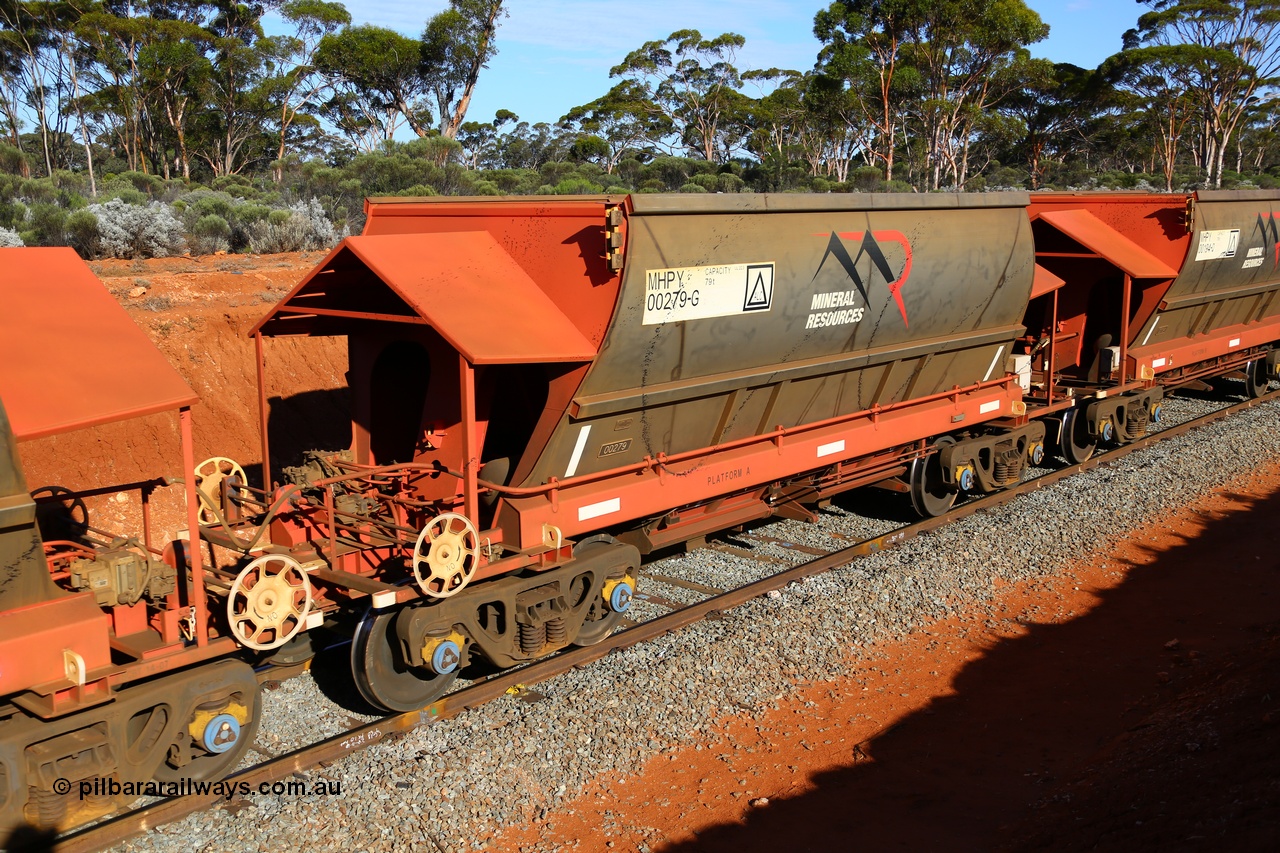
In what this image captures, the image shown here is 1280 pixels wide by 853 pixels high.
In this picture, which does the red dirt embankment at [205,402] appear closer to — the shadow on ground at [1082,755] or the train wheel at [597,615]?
the train wheel at [597,615]

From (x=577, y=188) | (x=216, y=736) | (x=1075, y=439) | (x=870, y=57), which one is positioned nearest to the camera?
(x=216, y=736)

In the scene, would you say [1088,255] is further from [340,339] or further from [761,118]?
[761,118]

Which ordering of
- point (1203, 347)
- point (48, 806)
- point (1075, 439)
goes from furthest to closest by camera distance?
point (1203, 347) < point (1075, 439) < point (48, 806)

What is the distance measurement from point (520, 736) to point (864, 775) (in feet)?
6.79

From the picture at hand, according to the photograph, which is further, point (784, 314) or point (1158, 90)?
point (1158, 90)

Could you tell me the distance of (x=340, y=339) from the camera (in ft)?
50.6

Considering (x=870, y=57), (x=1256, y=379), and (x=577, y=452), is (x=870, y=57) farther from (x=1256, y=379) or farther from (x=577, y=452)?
(x=577, y=452)

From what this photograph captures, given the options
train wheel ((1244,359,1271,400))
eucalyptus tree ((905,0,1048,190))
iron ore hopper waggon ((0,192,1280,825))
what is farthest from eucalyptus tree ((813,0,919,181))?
iron ore hopper waggon ((0,192,1280,825))

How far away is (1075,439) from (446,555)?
9848mm

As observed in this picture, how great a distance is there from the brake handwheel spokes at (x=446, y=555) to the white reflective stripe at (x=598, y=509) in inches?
42.1

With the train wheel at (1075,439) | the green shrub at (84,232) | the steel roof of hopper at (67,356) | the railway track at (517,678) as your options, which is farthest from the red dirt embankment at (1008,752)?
the green shrub at (84,232)

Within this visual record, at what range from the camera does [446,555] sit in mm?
6500

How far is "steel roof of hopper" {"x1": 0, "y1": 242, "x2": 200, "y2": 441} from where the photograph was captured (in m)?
5.03

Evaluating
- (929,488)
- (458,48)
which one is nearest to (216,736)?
(929,488)
